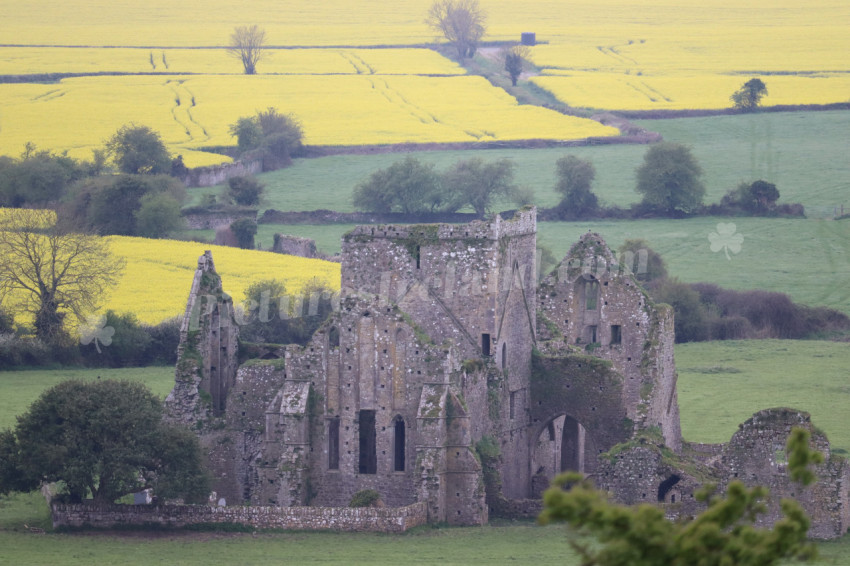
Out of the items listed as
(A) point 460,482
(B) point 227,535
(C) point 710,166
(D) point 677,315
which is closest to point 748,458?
(A) point 460,482

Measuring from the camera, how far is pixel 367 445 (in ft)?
160

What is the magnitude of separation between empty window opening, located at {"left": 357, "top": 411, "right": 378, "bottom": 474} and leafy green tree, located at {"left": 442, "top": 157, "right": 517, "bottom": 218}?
60105mm

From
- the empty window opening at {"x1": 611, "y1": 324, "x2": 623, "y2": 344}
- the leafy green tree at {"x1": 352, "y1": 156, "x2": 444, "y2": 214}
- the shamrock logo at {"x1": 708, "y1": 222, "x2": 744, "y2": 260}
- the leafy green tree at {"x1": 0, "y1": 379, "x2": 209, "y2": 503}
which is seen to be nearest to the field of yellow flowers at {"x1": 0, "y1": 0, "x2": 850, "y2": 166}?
the leafy green tree at {"x1": 352, "y1": 156, "x2": 444, "y2": 214}

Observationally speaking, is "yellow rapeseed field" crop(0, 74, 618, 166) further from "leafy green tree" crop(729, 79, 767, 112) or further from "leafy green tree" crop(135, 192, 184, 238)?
"leafy green tree" crop(135, 192, 184, 238)

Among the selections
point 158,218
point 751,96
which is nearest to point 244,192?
point 158,218

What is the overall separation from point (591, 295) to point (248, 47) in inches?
4969

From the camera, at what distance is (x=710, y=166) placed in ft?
402

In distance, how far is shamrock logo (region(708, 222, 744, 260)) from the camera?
334 ft

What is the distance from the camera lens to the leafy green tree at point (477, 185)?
4294 inches

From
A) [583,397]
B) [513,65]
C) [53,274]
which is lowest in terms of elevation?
[583,397]

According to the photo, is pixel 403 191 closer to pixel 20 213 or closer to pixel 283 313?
pixel 20 213

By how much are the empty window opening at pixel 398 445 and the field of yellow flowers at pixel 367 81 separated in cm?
7662

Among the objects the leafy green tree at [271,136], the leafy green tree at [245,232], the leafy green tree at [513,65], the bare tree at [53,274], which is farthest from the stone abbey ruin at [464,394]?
the leafy green tree at [513,65]

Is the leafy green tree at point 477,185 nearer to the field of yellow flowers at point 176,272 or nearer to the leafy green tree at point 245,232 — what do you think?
the leafy green tree at point 245,232
